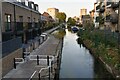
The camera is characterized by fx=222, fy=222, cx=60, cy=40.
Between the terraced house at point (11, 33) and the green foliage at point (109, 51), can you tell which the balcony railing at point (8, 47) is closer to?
the terraced house at point (11, 33)

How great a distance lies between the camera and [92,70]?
16.7 m

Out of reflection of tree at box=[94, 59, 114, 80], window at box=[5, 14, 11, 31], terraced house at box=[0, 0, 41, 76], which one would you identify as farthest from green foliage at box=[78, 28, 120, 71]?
window at box=[5, 14, 11, 31]

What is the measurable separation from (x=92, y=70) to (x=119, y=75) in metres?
3.97

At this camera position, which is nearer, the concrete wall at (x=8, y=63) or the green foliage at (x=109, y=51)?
the concrete wall at (x=8, y=63)

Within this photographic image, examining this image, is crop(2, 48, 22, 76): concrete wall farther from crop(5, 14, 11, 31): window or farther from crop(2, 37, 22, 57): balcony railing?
crop(5, 14, 11, 31): window

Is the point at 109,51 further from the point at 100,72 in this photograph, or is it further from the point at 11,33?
the point at 11,33

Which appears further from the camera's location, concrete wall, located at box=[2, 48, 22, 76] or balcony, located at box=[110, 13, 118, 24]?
balcony, located at box=[110, 13, 118, 24]

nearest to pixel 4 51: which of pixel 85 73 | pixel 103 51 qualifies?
pixel 85 73

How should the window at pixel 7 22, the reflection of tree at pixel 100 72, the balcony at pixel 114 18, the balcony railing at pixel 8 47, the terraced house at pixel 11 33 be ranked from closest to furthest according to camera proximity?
the balcony railing at pixel 8 47 → the terraced house at pixel 11 33 → the reflection of tree at pixel 100 72 → the window at pixel 7 22 → the balcony at pixel 114 18

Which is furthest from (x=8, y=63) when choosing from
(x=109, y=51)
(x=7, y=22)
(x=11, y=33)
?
(x=109, y=51)

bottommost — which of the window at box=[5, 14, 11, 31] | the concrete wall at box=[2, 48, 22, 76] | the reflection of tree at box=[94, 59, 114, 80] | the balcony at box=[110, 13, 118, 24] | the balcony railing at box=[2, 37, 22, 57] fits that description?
the reflection of tree at box=[94, 59, 114, 80]

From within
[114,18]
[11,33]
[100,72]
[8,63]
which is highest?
[114,18]

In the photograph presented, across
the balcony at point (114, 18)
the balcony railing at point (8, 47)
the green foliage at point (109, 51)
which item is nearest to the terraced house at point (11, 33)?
the balcony railing at point (8, 47)

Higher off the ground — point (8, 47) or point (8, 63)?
point (8, 47)
